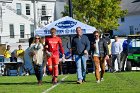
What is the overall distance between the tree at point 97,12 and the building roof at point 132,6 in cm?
1651

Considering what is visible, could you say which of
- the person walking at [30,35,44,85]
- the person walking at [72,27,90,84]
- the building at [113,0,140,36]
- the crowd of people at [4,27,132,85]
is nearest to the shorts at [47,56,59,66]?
the crowd of people at [4,27,132,85]

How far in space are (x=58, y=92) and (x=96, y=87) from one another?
181 centimetres

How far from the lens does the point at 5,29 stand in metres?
63.3

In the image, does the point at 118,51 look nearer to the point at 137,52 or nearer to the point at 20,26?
the point at 137,52

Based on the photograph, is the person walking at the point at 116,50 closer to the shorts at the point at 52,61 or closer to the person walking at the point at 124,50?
the person walking at the point at 124,50

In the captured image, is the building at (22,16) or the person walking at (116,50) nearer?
the person walking at (116,50)

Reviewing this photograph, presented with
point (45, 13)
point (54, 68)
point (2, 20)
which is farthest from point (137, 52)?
point (45, 13)

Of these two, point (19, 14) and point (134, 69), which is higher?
point (19, 14)

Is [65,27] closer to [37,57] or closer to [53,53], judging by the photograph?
[37,57]

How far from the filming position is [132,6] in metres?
82.1

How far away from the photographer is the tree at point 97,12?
6064cm

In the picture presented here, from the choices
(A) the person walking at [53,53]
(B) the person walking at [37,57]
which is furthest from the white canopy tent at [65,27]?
(A) the person walking at [53,53]

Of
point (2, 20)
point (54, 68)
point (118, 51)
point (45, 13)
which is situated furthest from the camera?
point (45, 13)

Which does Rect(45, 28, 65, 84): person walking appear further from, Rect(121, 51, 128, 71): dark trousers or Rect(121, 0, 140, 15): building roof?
Rect(121, 0, 140, 15): building roof
